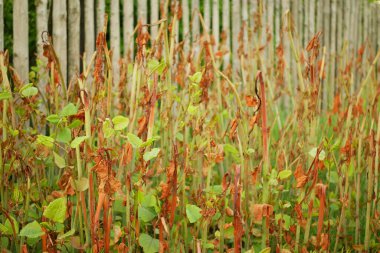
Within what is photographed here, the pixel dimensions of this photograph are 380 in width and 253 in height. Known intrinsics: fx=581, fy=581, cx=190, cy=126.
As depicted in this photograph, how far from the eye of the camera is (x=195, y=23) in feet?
14.7

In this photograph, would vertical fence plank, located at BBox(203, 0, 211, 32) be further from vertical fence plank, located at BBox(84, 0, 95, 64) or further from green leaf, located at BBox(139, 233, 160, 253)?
green leaf, located at BBox(139, 233, 160, 253)

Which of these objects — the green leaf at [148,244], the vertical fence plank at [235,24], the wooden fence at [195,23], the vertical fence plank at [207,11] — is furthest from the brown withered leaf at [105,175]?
the vertical fence plank at [235,24]

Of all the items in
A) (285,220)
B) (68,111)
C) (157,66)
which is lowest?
(285,220)

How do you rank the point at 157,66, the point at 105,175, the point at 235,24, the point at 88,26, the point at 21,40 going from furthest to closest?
the point at 235,24
the point at 88,26
the point at 21,40
the point at 157,66
the point at 105,175

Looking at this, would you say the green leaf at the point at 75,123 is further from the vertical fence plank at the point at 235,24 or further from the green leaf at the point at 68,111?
the vertical fence plank at the point at 235,24

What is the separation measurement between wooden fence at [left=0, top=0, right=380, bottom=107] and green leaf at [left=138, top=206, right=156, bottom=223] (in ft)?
1.84

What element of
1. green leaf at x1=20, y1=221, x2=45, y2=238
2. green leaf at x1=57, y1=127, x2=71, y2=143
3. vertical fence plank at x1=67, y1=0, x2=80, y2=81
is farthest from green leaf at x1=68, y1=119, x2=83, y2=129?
vertical fence plank at x1=67, y1=0, x2=80, y2=81

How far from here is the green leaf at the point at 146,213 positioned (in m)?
1.46

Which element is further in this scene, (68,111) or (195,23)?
(195,23)

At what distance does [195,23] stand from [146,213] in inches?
126

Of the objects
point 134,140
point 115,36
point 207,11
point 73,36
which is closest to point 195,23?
point 207,11

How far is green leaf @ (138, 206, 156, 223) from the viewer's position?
1457 mm

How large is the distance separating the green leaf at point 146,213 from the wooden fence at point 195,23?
0.56 meters

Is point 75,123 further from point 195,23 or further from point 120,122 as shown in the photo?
point 195,23
